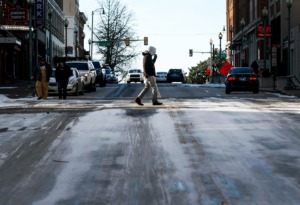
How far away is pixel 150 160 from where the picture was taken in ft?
32.2

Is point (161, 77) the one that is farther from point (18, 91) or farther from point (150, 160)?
point (150, 160)

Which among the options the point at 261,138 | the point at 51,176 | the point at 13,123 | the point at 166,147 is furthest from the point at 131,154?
the point at 13,123

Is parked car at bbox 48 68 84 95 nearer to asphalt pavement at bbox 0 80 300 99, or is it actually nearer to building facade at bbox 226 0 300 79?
asphalt pavement at bbox 0 80 300 99

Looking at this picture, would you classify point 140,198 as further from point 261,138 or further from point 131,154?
point 261,138

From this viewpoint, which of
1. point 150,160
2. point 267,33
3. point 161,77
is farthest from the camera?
point 161,77

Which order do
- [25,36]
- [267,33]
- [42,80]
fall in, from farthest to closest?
[25,36]
[267,33]
[42,80]

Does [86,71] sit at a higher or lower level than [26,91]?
higher

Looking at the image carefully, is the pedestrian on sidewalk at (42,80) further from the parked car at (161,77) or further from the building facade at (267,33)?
the parked car at (161,77)

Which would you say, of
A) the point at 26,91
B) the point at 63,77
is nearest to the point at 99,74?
the point at 26,91

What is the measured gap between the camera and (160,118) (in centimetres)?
1608

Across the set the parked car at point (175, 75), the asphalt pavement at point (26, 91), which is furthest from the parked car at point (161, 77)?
the asphalt pavement at point (26, 91)

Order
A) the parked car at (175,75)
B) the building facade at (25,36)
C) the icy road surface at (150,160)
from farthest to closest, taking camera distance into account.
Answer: the parked car at (175,75), the building facade at (25,36), the icy road surface at (150,160)

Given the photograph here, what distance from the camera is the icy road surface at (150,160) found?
24.5 feet

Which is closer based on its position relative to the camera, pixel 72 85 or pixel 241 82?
pixel 72 85
